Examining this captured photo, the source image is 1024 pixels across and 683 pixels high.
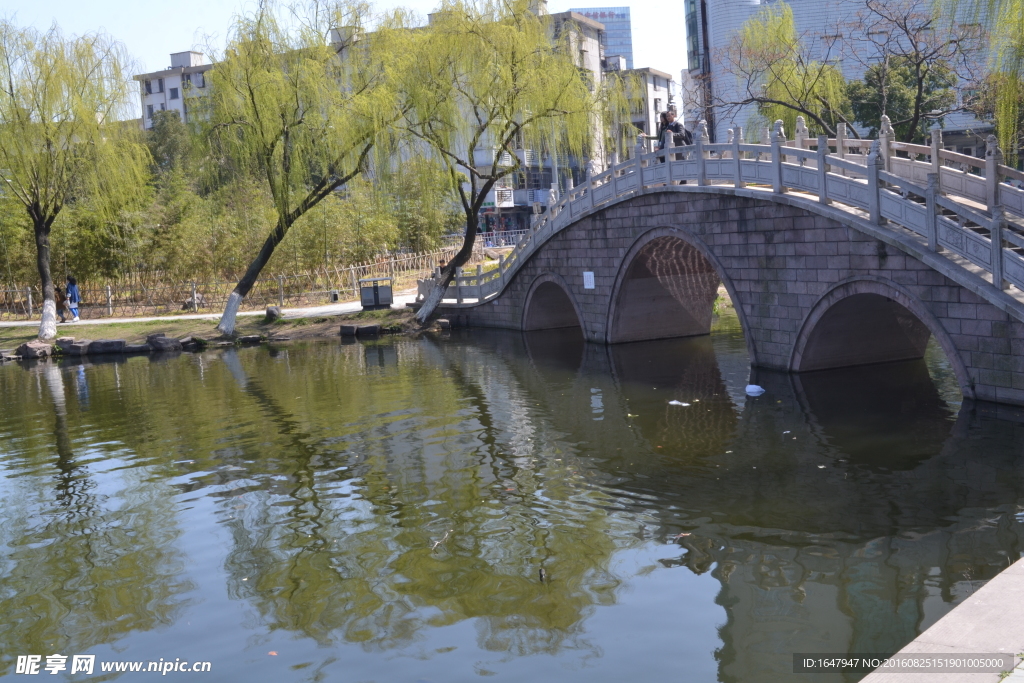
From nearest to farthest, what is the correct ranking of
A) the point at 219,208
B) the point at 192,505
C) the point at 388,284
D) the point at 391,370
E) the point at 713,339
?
the point at 192,505 < the point at 391,370 < the point at 713,339 < the point at 388,284 < the point at 219,208

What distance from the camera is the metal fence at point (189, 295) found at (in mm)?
31625

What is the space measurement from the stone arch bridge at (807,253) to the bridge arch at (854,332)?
26mm

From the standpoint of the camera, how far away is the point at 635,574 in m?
7.50

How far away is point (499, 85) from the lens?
23.1 metres

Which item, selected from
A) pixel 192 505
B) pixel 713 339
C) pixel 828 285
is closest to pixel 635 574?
pixel 192 505

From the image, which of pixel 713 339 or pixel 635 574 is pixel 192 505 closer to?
pixel 635 574

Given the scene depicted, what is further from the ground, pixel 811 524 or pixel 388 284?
pixel 388 284

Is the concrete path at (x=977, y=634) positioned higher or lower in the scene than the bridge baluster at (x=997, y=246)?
lower

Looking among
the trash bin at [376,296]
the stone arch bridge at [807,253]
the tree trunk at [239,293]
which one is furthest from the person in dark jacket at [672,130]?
the trash bin at [376,296]

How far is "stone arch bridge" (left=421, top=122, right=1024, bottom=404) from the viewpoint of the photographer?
1146 cm

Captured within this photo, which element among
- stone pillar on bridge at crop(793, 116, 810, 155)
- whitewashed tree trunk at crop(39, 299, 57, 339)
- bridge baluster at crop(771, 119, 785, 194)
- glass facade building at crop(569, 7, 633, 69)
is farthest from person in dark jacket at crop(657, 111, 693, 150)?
glass facade building at crop(569, 7, 633, 69)

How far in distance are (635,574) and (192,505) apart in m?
5.05

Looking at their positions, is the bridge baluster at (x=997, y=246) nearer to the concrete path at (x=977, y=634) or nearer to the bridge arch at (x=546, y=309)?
the concrete path at (x=977, y=634)

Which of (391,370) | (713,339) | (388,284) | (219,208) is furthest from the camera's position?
(219,208)
